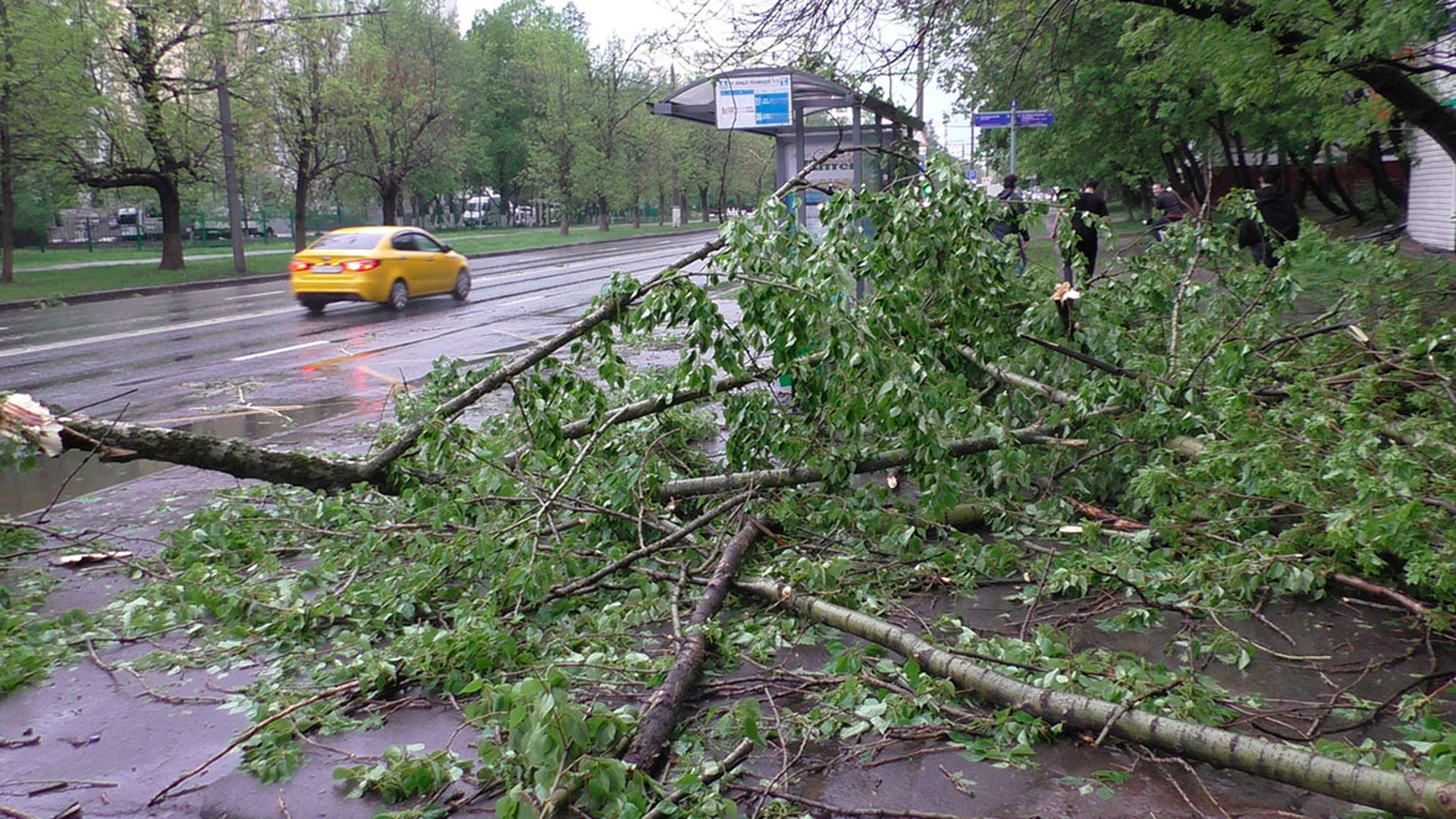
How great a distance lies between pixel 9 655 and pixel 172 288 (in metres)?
23.6

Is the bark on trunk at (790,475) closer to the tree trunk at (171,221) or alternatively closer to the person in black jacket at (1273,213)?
the person in black jacket at (1273,213)

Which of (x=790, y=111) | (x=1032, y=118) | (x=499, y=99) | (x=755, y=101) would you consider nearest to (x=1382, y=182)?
(x=1032, y=118)

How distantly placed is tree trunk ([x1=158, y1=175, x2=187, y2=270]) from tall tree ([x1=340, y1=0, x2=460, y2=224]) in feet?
18.8

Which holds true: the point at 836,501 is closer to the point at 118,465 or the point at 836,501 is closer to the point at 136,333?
the point at 118,465

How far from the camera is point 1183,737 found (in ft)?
10.6

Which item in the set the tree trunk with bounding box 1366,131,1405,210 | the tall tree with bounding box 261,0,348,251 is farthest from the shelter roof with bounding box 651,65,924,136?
the tall tree with bounding box 261,0,348,251

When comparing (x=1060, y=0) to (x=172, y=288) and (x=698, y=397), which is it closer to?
(x=698, y=397)

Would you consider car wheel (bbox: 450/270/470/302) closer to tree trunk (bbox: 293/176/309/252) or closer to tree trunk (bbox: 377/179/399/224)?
tree trunk (bbox: 293/176/309/252)

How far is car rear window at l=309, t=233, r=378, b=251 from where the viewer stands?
19.1m

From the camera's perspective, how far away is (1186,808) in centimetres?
310

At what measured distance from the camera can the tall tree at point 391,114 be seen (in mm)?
32750

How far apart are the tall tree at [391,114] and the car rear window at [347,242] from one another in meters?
12.4

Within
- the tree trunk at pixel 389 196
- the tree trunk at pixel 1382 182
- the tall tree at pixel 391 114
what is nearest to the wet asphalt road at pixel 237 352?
the tall tree at pixel 391 114

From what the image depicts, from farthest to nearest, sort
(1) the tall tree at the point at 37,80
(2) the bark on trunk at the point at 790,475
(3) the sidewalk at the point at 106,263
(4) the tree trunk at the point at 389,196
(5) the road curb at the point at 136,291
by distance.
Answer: (4) the tree trunk at the point at 389,196 < (3) the sidewalk at the point at 106,263 < (5) the road curb at the point at 136,291 < (1) the tall tree at the point at 37,80 < (2) the bark on trunk at the point at 790,475
